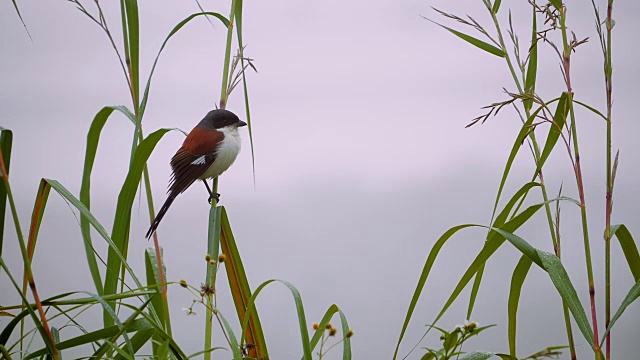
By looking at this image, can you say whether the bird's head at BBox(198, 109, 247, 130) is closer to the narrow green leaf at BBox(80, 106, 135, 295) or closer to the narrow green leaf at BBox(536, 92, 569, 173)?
the narrow green leaf at BBox(80, 106, 135, 295)

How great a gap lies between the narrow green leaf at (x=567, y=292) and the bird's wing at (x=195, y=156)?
31.3 inches

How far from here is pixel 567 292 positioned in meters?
0.90

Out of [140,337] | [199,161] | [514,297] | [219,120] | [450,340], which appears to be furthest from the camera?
[219,120]

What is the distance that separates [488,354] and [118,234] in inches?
20.4

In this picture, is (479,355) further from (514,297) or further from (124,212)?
(124,212)

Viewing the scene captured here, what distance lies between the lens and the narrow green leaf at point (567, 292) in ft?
2.94

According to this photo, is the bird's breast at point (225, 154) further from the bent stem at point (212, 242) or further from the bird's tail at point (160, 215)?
A: the bent stem at point (212, 242)

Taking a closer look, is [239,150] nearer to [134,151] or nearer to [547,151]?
[134,151]

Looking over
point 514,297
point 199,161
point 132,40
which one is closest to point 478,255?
point 514,297

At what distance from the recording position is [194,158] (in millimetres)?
1542

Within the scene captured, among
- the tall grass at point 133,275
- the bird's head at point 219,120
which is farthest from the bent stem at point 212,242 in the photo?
the bird's head at point 219,120

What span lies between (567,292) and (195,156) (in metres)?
0.90

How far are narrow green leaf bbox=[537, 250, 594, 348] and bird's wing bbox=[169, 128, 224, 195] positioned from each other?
0.80 m

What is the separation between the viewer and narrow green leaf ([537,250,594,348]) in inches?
35.3
